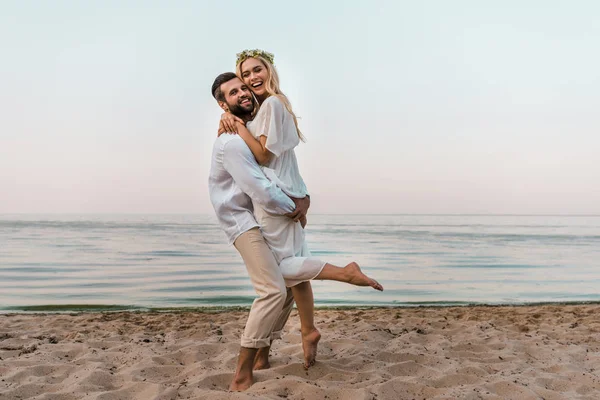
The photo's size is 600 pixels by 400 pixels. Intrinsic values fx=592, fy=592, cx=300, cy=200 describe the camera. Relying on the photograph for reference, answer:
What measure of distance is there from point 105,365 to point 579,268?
495 inches

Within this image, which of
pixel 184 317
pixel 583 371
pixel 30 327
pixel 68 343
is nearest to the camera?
pixel 583 371

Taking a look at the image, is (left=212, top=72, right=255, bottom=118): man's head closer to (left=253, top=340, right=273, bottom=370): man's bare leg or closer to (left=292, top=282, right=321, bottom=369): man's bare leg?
(left=292, top=282, right=321, bottom=369): man's bare leg

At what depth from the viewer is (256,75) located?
3.64m

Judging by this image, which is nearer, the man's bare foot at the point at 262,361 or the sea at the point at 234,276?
the man's bare foot at the point at 262,361

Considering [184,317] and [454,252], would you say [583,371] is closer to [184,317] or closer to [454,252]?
[184,317]

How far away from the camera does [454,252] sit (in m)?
18.0

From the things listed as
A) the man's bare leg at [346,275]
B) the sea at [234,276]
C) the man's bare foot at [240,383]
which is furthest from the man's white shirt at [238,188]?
the sea at [234,276]

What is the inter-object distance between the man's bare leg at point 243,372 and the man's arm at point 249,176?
0.90 meters

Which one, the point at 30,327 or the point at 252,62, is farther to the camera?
the point at 30,327

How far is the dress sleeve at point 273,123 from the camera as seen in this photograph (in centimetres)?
342

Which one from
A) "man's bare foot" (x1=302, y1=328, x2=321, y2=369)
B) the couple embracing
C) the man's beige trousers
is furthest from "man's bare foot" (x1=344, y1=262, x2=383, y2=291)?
"man's bare foot" (x1=302, y1=328, x2=321, y2=369)

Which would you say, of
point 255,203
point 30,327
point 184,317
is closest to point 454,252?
point 184,317

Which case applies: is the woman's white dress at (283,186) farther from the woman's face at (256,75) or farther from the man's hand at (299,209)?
the woman's face at (256,75)

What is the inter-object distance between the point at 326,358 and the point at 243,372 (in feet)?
3.08
